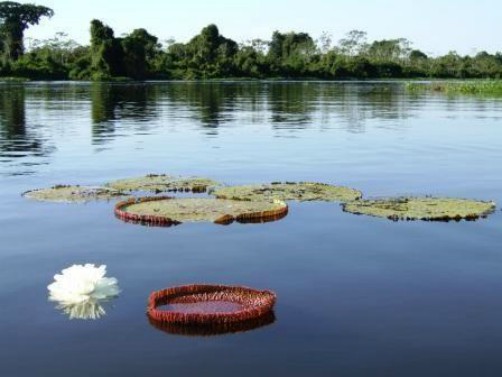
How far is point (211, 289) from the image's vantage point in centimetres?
816

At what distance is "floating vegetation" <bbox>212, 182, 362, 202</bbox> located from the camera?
13695 mm

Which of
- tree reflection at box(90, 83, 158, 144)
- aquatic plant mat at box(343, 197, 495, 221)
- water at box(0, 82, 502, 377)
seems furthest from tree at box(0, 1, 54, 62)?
aquatic plant mat at box(343, 197, 495, 221)

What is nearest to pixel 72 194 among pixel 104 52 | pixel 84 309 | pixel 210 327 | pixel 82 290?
pixel 82 290

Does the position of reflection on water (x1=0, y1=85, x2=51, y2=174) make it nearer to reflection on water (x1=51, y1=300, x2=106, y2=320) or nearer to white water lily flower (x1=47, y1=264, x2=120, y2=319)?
white water lily flower (x1=47, y1=264, x2=120, y2=319)

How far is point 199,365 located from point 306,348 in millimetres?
1021

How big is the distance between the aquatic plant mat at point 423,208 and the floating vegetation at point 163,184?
3.26 meters

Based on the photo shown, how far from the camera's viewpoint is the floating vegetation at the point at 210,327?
23.8 ft

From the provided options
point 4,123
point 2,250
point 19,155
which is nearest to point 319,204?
point 2,250

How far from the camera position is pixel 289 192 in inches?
563

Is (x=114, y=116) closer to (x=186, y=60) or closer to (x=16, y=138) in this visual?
(x=16, y=138)

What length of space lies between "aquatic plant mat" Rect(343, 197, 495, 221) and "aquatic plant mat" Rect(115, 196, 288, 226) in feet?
4.79

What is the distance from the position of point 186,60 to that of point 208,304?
130 meters

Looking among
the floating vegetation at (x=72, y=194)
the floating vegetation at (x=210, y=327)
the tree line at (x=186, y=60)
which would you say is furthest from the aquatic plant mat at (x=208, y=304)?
the tree line at (x=186, y=60)

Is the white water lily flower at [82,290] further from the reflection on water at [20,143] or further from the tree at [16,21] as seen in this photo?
the tree at [16,21]
